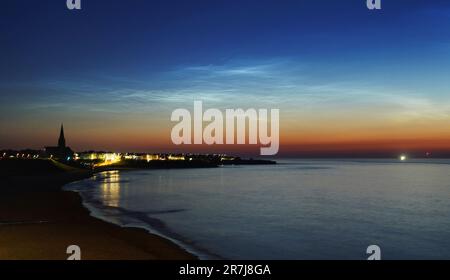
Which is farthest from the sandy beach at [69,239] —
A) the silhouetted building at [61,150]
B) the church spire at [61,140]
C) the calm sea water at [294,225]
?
the church spire at [61,140]

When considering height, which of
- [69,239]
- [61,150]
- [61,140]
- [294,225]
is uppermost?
[61,140]

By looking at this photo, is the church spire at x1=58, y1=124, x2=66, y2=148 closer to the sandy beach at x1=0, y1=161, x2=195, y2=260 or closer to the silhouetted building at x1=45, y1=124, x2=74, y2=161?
the silhouetted building at x1=45, y1=124, x2=74, y2=161

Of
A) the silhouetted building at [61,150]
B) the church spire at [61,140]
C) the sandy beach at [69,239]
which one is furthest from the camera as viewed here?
the church spire at [61,140]

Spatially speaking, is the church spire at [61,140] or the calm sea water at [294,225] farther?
the church spire at [61,140]

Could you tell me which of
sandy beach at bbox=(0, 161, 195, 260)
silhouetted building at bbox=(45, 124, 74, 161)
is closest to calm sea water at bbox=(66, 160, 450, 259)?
sandy beach at bbox=(0, 161, 195, 260)

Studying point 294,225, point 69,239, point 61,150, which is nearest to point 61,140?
point 61,150

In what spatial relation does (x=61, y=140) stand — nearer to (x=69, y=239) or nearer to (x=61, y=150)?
(x=61, y=150)

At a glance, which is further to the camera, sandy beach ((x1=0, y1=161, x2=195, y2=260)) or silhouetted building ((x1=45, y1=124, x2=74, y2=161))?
silhouetted building ((x1=45, y1=124, x2=74, y2=161))

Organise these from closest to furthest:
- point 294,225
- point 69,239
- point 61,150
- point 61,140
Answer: point 69,239 < point 294,225 < point 61,150 < point 61,140

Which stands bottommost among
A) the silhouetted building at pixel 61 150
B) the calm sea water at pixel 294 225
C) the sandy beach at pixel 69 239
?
the calm sea water at pixel 294 225

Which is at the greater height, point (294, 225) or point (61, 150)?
point (61, 150)

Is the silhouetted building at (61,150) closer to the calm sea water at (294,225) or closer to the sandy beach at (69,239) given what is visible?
the calm sea water at (294,225)
